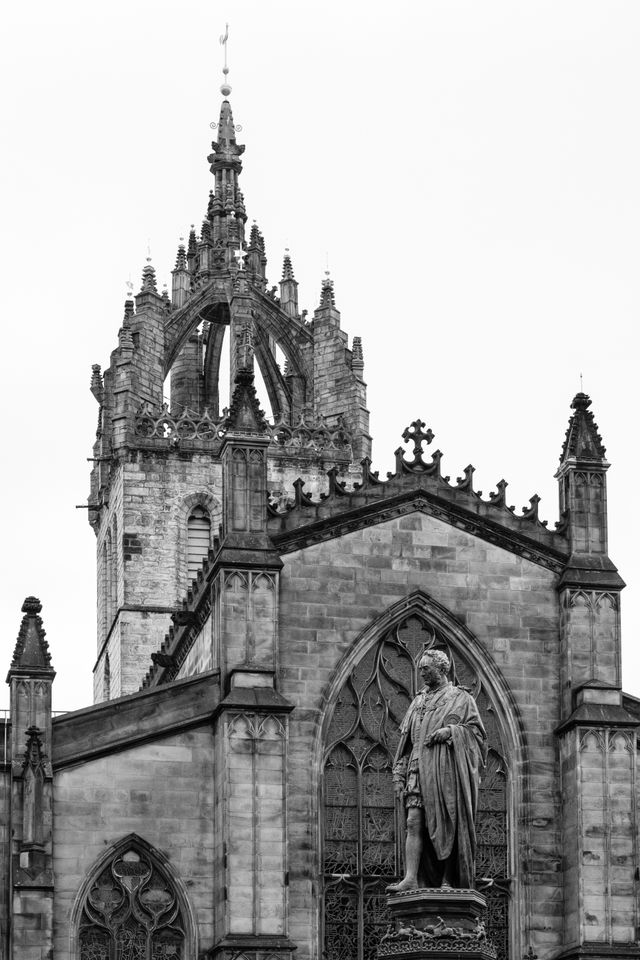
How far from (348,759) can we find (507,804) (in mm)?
3034

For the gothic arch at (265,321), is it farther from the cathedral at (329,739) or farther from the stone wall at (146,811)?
the stone wall at (146,811)

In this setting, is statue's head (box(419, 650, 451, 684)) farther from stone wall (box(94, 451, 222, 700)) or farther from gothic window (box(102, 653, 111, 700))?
gothic window (box(102, 653, 111, 700))

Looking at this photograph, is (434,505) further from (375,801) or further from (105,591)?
(105,591)

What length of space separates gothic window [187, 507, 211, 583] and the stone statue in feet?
121

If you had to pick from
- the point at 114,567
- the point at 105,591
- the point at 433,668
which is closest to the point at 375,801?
the point at 433,668

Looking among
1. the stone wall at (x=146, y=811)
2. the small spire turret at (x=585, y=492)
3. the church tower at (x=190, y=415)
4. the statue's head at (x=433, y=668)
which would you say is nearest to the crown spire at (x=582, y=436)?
the small spire turret at (x=585, y=492)

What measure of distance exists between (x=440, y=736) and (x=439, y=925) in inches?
85.5

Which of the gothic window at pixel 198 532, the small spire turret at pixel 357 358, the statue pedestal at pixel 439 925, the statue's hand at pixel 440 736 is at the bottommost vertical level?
the statue pedestal at pixel 439 925

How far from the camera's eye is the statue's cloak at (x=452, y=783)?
28.1m

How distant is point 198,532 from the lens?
216 ft

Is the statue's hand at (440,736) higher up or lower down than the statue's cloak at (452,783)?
higher up

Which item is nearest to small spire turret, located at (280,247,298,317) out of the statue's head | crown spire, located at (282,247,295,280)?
crown spire, located at (282,247,295,280)

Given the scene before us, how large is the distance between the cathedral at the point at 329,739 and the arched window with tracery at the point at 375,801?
40mm

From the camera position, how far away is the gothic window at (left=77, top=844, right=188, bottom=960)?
4184cm
